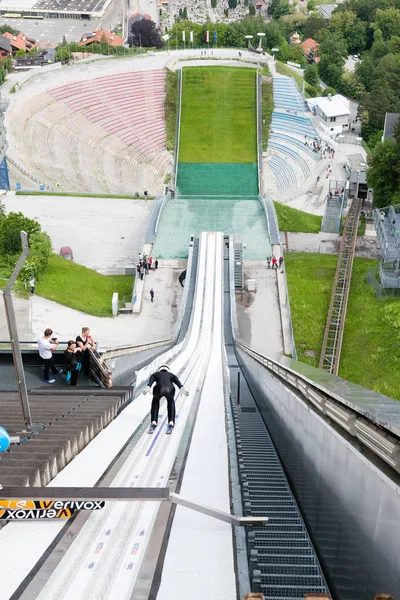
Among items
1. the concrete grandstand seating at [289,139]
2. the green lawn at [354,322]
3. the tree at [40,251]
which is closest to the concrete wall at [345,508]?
the green lawn at [354,322]

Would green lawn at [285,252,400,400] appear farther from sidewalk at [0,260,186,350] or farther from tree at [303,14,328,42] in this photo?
tree at [303,14,328,42]

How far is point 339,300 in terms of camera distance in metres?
26.1

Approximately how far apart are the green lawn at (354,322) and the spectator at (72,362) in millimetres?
11026

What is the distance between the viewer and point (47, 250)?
26312mm

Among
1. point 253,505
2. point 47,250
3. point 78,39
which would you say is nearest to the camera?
point 253,505

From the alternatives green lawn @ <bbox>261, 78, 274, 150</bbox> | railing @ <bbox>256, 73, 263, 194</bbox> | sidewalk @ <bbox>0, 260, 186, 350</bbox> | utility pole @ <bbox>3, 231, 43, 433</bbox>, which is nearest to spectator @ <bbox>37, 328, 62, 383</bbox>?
utility pole @ <bbox>3, 231, 43, 433</bbox>

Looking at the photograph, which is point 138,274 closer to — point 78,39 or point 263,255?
point 263,255

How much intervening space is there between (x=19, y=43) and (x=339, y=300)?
65676mm

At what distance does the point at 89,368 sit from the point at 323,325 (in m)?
13.9

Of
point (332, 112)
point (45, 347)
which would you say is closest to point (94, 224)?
point (45, 347)

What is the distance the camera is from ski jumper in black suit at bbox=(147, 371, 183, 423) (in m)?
7.34

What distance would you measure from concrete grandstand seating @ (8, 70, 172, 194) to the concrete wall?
3424 centimetres

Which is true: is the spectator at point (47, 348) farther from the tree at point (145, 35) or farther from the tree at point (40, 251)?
the tree at point (145, 35)

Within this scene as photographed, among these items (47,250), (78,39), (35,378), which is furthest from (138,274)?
(78,39)
